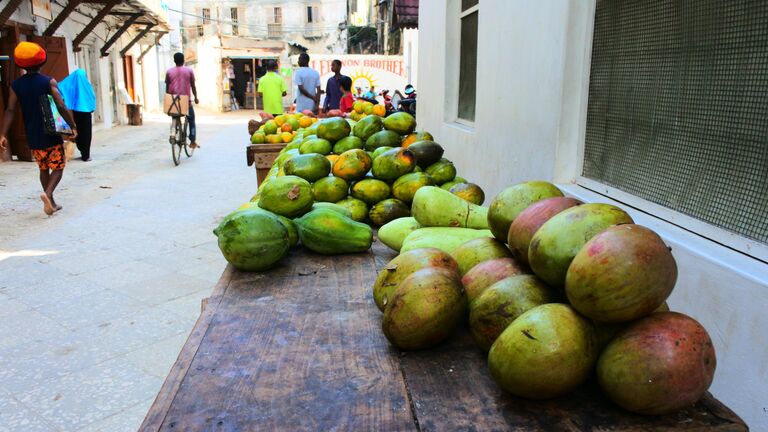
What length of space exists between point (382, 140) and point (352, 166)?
26.2 inches

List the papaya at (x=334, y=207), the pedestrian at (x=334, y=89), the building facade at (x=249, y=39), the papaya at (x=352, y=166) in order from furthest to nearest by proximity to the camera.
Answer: the building facade at (x=249, y=39) < the pedestrian at (x=334, y=89) < the papaya at (x=352, y=166) < the papaya at (x=334, y=207)

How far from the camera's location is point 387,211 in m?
2.89

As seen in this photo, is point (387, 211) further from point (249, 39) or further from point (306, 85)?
point (249, 39)

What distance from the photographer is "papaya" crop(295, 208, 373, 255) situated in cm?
246

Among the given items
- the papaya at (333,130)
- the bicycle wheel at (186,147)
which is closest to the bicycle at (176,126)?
the bicycle wheel at (186,147)

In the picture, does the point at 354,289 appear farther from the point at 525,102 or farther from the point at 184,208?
the point at 184,208

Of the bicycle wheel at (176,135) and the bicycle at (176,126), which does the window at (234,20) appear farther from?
the bicycle wheel at (176,135)

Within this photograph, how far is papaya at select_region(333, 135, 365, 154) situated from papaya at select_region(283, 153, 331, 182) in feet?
2.09

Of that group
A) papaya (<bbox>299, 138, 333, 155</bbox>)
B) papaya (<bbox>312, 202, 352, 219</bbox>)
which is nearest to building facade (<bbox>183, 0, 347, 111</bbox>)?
papaya (<bbox>299, 138, 333, 155</bbox>)

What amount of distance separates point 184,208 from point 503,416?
6961mm

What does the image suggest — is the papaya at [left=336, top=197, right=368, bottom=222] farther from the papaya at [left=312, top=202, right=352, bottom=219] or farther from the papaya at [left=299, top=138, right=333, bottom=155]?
the papaya at [left=299, top=138, right=333, bottom=155]

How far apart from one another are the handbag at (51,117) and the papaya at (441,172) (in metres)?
5.47

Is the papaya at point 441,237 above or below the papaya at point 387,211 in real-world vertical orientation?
above

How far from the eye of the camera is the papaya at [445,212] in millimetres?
2379
